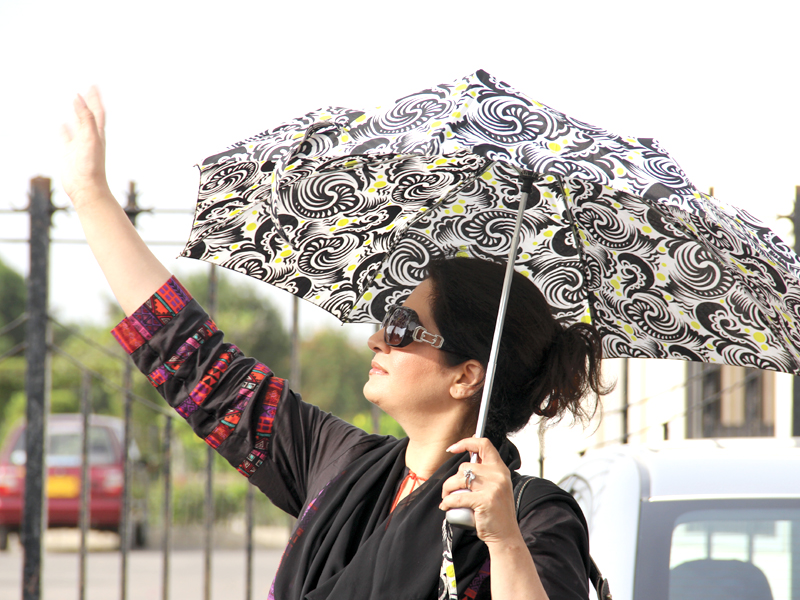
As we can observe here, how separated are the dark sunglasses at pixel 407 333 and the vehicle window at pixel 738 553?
0.93 metres

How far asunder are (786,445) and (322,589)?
1689mm

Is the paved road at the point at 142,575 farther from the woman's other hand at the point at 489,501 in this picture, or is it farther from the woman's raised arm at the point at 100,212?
the woman's other hand at the point at 489,501

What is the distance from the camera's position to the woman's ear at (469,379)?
74.6 inches

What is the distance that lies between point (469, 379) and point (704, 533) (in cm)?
90

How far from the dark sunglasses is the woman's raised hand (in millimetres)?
751

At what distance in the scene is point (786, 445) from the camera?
2.64 metres

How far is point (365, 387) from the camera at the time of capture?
6.40ft

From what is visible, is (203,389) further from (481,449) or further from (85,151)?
(481,449)

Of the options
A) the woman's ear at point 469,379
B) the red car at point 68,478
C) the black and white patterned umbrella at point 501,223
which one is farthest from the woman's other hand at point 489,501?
the red car at point 68,478

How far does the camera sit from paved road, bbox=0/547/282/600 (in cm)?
895

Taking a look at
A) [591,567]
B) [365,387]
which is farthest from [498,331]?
[591,567]

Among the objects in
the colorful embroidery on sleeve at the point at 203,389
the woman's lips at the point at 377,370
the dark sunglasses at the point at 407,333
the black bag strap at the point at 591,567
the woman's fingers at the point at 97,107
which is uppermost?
the woman's fingers at the point at 97,107

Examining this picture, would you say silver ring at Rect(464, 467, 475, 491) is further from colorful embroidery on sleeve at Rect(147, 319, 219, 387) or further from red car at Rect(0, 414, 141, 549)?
red car at Rect(0, 414, 141, 549)

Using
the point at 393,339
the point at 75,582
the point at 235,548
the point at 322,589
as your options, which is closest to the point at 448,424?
the point at 393,339
